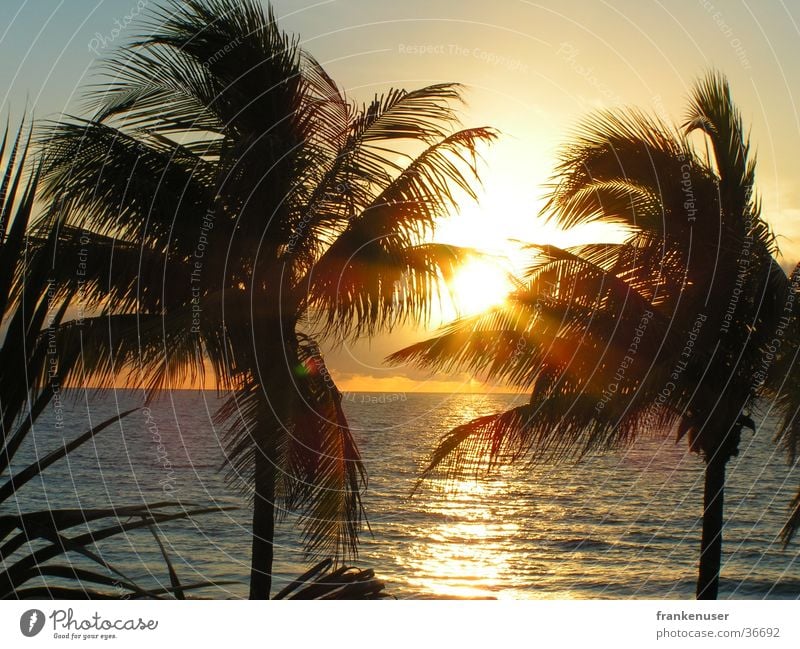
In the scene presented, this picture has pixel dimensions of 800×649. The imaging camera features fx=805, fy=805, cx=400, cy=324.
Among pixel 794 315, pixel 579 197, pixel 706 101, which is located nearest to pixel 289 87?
pixel 579 197

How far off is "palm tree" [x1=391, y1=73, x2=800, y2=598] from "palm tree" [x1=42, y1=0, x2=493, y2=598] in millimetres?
1166

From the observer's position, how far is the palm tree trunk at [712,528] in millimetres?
9727

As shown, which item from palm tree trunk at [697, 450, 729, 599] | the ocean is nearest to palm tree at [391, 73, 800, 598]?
palm tree trunk at [697, 450, 729, 599]

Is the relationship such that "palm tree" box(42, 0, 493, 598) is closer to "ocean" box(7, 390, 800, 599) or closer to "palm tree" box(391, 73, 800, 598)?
"palm tree" box(391, 73, 800, 598)

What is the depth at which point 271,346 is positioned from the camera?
27.2 feet

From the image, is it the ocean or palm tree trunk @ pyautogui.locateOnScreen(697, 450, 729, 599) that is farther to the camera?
the ocean

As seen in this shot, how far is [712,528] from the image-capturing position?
386 inches

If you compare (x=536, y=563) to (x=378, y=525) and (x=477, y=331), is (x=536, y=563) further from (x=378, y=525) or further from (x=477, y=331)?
(x=477, y=331)

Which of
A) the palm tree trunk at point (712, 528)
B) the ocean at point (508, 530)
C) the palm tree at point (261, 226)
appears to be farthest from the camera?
the ocean at point (508, 530)

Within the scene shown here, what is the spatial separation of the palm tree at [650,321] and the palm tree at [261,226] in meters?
1.17

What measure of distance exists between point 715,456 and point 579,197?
143 inches

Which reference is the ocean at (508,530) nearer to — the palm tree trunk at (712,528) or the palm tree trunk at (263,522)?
the palm tree trunk at (712,528)

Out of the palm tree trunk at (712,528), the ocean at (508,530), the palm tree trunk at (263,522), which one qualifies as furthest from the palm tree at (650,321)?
the ocean at (508,530)

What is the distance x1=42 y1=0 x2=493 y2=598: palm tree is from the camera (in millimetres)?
7891
